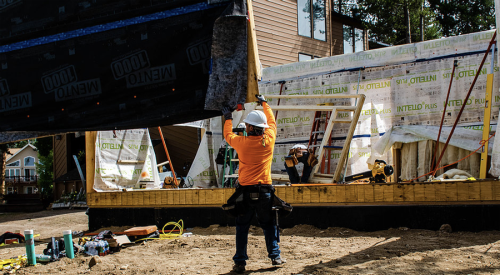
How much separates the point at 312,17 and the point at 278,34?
2.55 metres

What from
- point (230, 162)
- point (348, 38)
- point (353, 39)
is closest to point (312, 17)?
point (348, 38)

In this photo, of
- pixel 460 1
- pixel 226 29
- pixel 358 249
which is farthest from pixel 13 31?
pixel 460 1

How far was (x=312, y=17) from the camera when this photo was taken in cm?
1950

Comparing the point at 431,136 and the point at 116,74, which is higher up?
the point at 116,74

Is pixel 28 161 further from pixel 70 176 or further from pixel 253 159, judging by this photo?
pixel 253 159

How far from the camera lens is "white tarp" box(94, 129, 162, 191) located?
9.83 meters

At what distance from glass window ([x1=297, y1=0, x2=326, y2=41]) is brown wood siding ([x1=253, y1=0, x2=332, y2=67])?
35 centimetres

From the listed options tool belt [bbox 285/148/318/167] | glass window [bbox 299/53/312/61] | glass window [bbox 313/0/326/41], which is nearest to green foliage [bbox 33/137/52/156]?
glass window [bbox 299/53/312/61]

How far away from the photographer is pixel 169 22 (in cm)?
476

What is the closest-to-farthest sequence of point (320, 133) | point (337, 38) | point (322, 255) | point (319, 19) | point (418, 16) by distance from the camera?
point (322, 255), point (320, 133), point (319, 19), point (337, 38), point (418, 16)

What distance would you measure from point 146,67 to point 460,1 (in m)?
26.7

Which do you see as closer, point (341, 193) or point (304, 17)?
point (341, 193)

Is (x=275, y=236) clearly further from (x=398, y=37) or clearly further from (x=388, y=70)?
(x=398, y=37)

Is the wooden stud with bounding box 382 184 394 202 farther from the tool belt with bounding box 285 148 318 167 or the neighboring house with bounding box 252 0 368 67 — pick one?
the neighboring house with bounding box 252 0 368 67
